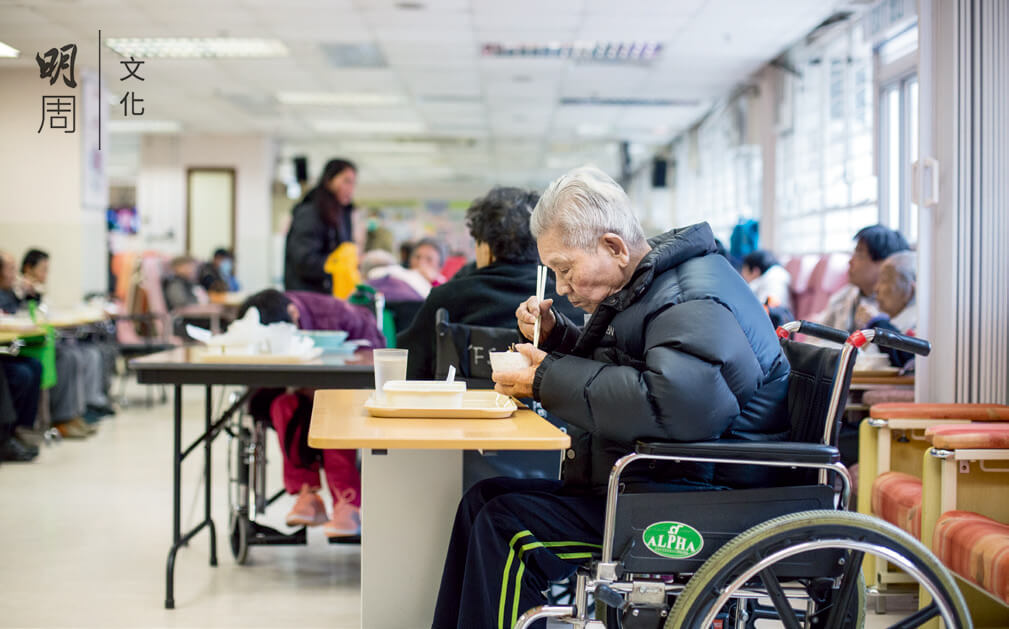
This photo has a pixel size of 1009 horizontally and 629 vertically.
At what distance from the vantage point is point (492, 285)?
2.77 m

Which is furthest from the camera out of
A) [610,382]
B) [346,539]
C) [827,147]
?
[827,147]

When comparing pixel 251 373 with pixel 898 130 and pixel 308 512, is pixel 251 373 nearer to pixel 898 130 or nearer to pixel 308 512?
pixel 308 512

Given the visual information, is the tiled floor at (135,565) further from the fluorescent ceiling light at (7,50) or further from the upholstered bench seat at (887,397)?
the fluorescent ceiling light at (7,50)

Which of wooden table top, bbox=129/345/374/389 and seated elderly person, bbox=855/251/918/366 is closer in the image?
wooden table top, bbox=129/345/374/389

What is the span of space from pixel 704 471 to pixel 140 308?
7351mm

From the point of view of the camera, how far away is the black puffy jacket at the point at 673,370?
1.65 meters

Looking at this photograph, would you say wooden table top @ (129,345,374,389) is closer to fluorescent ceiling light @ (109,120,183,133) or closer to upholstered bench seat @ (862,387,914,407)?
upholstered bench seat @ (862,387,914,407)

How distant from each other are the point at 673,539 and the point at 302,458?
2.01 m

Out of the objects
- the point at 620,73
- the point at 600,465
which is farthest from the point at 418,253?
the point at 620,73

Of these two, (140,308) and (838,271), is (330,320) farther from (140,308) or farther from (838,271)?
(140,308)

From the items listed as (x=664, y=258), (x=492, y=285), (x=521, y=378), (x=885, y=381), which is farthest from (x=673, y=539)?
(x=885, y=381)

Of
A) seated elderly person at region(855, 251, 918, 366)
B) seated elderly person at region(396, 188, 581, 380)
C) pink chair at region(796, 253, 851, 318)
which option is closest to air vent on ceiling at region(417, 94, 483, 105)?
pink chair at region(796, 253, 851, 318)

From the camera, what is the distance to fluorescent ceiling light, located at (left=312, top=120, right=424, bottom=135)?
1278 centimetres

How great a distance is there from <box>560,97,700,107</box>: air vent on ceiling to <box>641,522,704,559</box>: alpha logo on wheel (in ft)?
32.2
